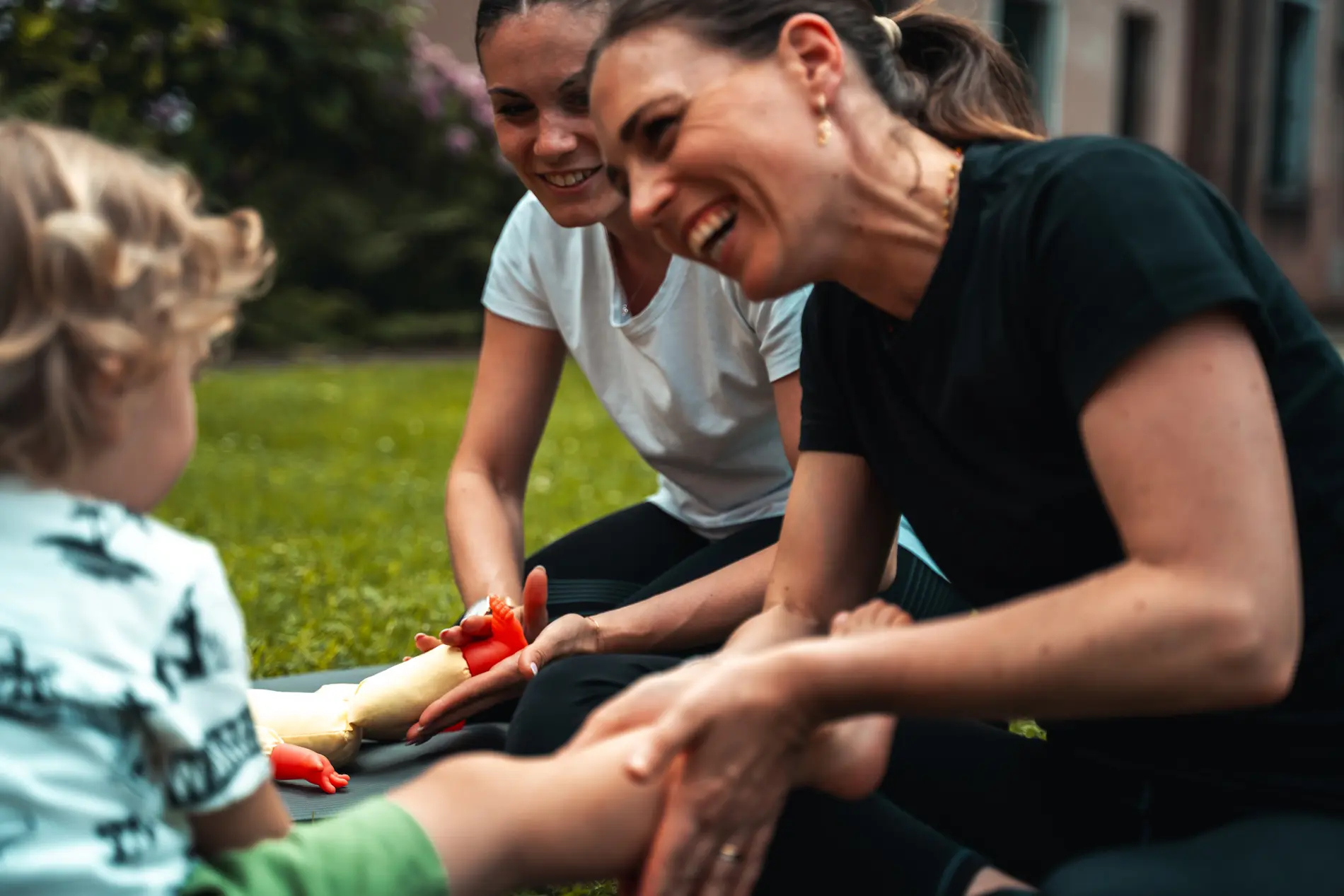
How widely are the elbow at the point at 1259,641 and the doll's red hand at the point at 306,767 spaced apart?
4.81ft

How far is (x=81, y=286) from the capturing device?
4.56 feet

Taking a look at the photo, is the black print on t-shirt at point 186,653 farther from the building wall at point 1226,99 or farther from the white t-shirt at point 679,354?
the building wall at point 1226,99

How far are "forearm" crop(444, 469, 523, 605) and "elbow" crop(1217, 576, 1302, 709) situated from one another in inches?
58.9

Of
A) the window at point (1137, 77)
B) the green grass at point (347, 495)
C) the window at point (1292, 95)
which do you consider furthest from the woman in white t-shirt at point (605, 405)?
the window at point (1292, 95)

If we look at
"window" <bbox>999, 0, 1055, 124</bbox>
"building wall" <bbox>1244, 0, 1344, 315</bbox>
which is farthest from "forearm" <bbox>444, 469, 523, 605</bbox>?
"building wall" <bbox>1244, 0, 1344, 315</bbox>

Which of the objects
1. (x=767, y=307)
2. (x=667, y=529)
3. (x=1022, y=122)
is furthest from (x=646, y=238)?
(x=1022, y=122)

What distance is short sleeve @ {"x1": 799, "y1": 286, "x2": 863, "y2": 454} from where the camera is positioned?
6.36 feet

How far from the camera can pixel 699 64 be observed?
172 cm

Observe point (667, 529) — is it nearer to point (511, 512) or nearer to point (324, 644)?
point (511, 512)

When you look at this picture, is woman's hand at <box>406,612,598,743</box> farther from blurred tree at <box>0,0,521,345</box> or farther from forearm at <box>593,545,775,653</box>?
blurred tree at <box>0,0,521,345</box>

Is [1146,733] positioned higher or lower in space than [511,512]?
higher

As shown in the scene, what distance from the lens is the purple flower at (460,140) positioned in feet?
40.3

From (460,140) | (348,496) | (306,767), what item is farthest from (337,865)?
(460,140)

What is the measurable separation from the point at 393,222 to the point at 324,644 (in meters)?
8.68
